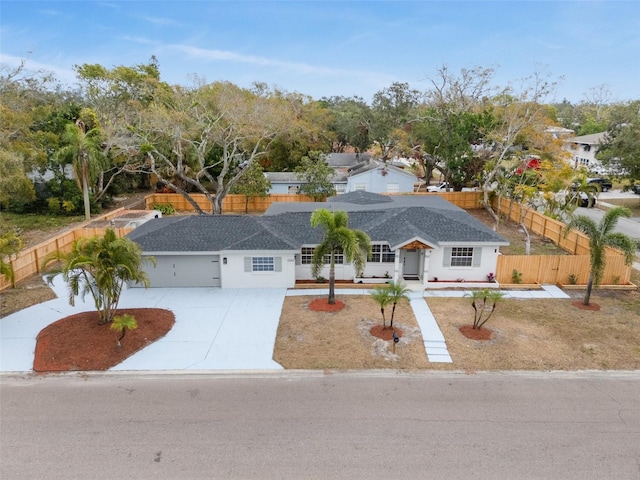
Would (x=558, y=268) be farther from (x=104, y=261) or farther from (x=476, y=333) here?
(x=104, y=261)

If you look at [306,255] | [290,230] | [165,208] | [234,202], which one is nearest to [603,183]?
[234,202]

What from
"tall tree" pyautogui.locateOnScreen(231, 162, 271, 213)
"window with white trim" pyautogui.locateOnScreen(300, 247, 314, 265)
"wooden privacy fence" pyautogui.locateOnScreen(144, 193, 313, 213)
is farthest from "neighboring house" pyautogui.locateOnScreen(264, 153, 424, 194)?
"window with white trim" pyautogui.locateOnScreen(300, 247, 314, 265)

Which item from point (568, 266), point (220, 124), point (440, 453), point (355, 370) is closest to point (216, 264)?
point (355, 370)

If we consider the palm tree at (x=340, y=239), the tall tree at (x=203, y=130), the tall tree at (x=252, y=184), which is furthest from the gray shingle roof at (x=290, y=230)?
the tall tree at (x=252, y=184)

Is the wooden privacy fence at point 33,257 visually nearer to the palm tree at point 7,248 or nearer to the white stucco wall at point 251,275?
the palm tree at point 7,248

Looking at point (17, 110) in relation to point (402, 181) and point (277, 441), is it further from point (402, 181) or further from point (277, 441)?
point (277, 441)

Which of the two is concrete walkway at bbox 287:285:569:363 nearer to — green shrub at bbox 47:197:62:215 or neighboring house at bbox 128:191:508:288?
neighboring house at bbox 128:191:508:288
